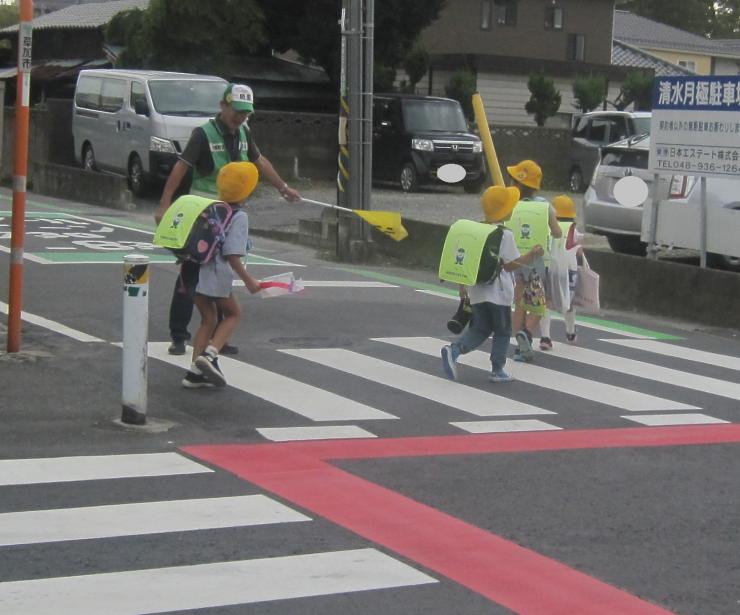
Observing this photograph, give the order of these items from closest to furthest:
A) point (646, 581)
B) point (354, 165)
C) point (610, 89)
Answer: point (646, 581) → point (354, 165) → point (610, 89)

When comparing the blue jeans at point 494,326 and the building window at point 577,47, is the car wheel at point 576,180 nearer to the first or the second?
the building window at point 577,47

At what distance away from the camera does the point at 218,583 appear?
516cm

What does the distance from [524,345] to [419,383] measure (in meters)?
→ 1.35

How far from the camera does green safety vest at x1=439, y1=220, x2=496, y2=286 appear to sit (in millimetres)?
9359

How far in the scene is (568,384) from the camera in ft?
32.2

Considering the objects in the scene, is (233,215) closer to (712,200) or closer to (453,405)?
(453,405)

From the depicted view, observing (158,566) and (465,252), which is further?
(465,252)

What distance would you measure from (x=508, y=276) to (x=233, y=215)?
6.69 feet

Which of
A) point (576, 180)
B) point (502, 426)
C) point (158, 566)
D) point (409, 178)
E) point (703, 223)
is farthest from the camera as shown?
point (576, 180)

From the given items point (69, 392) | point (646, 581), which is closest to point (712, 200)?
point (69, 392)

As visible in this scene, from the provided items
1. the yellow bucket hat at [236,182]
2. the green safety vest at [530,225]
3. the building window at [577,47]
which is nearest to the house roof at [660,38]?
the building window at [577,47]

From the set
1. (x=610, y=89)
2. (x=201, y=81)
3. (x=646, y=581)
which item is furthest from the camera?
(x=610, y=89)

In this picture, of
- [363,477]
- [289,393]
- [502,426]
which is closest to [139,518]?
[363,477]

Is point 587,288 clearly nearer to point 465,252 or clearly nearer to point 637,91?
point 465,252
